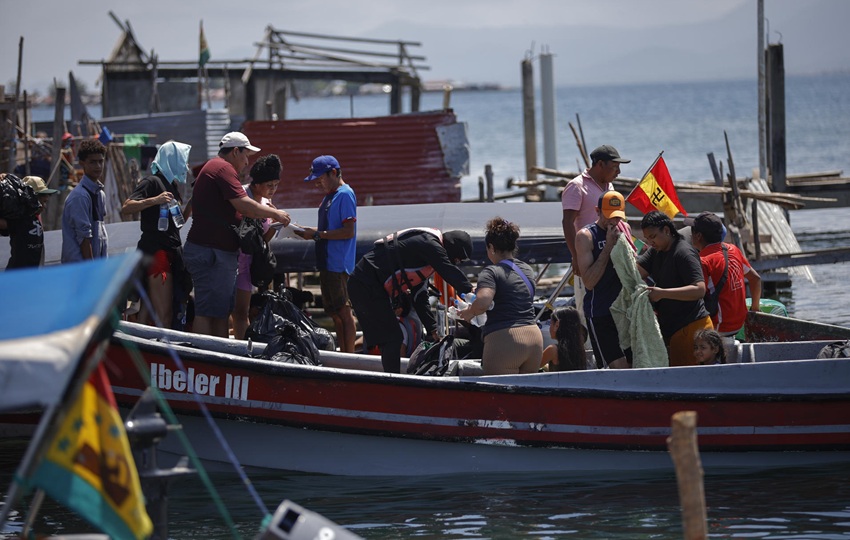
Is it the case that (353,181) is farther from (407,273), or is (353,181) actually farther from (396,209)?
(407,273)

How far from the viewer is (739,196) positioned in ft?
52.9

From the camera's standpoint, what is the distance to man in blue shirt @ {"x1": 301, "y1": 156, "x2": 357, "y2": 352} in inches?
390

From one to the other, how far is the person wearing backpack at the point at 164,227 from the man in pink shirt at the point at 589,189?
126 inches

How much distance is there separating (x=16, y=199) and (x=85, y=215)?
1.94ft

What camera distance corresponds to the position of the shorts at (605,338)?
337 inches

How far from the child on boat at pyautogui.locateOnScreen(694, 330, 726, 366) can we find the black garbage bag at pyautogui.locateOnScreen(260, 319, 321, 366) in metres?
2.94

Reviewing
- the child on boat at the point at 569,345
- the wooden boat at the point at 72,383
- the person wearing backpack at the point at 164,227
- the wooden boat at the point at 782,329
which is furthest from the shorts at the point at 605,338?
the wooden boat at the point at 72,383

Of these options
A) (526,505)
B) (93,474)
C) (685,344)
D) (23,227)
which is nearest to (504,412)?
(526,505)

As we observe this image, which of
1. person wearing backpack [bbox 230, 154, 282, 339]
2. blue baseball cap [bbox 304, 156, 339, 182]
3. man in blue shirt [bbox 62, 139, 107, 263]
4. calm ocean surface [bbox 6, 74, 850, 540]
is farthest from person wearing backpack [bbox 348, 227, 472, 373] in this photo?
man in blue shirt [bbox 62, 139, 107, 263]

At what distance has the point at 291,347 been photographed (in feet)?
29.6

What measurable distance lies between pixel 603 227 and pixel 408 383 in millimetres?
1797

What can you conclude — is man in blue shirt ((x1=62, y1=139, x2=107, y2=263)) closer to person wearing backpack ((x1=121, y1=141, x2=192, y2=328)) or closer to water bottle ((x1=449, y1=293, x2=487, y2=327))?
person wearing backpack ((x1=121, y1=141, x2=192, y2=328))

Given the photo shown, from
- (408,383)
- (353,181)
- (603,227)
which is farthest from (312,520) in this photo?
(353,181)

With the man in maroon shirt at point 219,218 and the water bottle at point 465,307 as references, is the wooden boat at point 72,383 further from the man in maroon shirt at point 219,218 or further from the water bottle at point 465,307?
the man in maroon shirt at point 219,218
